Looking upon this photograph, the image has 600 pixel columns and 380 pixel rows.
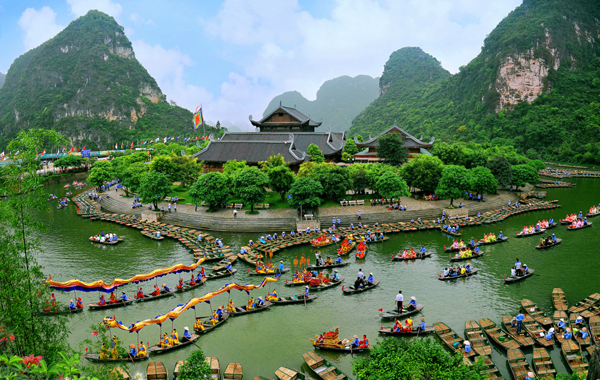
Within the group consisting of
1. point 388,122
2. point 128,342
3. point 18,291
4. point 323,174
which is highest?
point 388,122

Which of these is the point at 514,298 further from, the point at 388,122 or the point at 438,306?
the point at 388,122

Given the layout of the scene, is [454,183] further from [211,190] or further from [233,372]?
[233,372]

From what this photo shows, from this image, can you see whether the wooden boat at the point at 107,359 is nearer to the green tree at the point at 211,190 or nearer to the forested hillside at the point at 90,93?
the green tree at the point at 211,190

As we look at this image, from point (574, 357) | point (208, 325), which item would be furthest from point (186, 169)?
point (574, 357)

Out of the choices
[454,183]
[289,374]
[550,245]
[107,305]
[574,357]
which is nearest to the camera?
[289,374]

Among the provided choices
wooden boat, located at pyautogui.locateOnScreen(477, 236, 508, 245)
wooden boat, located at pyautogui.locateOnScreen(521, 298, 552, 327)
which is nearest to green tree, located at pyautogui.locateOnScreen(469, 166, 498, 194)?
wooden boat, located at pyautogui.locateOnScreen(477, 236, 508, 245)

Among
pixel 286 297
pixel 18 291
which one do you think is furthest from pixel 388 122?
pixel 18 291

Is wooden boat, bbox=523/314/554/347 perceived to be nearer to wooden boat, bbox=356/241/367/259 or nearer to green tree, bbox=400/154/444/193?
wooden boat, bbox=356/241/367/259
